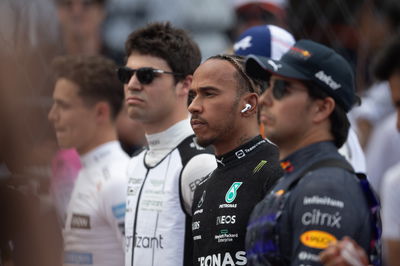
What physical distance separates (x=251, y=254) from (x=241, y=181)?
65cm

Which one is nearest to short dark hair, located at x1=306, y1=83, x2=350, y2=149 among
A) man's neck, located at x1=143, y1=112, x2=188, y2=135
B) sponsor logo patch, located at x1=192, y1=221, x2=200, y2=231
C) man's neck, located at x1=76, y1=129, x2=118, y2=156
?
sponsor logo patch, located at x1=192, y1=221, x2=200, y2=231

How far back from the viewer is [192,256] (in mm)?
4602

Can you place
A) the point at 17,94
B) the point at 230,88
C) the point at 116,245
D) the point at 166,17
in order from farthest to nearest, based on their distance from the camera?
the point at 166,17
the point at 116,245
the point at 230,88
the point at 17,94

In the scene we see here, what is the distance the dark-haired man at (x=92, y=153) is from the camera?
5457 millimetres

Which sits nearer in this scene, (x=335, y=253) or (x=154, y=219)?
(x=335, y=253)

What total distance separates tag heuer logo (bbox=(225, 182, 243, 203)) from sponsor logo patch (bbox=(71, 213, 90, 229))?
155 cm

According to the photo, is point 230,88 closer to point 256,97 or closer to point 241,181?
point 256,97

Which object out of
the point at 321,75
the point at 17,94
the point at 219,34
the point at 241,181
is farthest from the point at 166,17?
the point at 17,94

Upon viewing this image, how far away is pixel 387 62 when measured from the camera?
5.37 metres

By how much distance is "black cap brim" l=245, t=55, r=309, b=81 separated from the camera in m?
3.59

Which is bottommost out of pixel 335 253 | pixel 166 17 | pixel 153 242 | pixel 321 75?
pixel 335 253

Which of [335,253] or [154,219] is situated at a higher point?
[154,219]

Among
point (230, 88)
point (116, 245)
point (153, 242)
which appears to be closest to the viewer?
point (230, 88)

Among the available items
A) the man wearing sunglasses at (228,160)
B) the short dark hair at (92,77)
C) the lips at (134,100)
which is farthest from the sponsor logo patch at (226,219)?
the short dark hair at (92,77)
